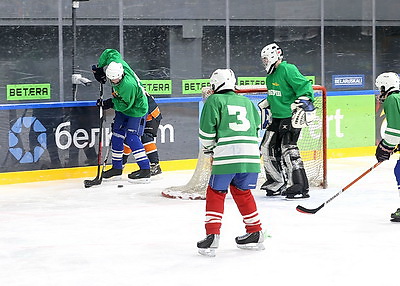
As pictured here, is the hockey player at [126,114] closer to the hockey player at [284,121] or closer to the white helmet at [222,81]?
the hockey player at [284,121]

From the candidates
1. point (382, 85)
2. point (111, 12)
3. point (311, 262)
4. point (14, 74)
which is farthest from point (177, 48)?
point (311, 262)

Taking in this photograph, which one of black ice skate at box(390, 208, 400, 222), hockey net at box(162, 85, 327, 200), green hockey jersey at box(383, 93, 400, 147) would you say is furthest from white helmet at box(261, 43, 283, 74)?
black ice skate at box(390, 208, 400, 222)

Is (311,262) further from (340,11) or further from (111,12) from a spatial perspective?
Result: (340,11)

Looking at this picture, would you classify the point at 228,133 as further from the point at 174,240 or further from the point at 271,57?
the point at 271,57

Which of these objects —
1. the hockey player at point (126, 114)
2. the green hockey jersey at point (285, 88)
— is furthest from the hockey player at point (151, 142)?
the green hockey jersey at point (285, 88)

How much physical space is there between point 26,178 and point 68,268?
12.1 ft

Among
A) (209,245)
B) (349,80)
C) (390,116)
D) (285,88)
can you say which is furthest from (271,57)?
(349,80)

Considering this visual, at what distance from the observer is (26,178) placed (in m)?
8.48

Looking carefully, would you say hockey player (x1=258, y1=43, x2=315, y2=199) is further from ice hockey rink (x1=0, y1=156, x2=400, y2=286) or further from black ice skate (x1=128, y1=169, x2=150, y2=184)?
black ice skate (x1=128, y1=169, x2=150, y2=184)

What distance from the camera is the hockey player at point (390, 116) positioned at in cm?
605

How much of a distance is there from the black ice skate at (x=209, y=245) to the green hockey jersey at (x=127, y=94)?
10.6ft

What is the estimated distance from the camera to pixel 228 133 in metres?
5.19

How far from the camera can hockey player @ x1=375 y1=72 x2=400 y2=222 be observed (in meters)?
6.05

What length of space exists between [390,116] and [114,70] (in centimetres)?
291
